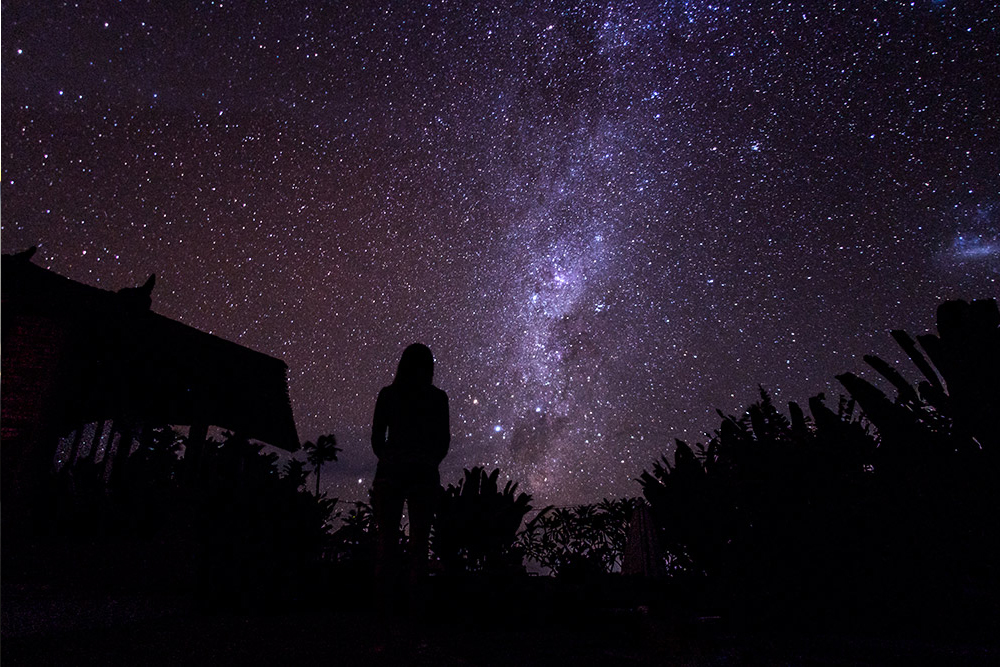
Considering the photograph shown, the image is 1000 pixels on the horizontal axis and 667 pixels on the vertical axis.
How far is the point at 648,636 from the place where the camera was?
316 centimetres

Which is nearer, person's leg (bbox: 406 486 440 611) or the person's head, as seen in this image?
→ person's leg (bbox: 406 486 440 611)

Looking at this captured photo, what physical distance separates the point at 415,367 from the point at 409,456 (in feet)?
1.97

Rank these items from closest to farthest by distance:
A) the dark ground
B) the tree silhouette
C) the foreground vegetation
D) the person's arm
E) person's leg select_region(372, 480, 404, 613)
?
1. the dark ground
2. person's leg select_region(372, 480, 404, 613)
3. the person's arm
4. the foreground vegetation
5. the tree silhouette

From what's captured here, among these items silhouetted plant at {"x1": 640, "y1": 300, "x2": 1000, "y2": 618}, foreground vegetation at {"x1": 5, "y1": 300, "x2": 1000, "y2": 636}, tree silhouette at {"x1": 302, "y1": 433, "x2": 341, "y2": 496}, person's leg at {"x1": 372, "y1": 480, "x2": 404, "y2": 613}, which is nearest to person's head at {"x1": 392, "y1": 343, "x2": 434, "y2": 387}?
person's leg at {"x1": 372, "y1": 480, "x2": 404, "y2": 613}

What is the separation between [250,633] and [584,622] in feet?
9.59

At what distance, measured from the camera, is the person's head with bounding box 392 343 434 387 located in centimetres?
357

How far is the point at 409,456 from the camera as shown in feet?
11.1

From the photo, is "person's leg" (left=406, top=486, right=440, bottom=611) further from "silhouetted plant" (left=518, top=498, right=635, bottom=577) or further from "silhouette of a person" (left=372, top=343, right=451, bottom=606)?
"silhouetted plant" (left=518, top=498, right=635, bottom=577)

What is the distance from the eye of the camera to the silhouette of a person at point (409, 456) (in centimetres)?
335

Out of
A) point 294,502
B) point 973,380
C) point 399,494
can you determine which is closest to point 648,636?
point 399,494

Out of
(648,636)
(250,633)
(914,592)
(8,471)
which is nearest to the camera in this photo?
(648,636)

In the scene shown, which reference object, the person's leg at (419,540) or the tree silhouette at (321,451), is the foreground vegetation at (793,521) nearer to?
the person's leg at (419,540)

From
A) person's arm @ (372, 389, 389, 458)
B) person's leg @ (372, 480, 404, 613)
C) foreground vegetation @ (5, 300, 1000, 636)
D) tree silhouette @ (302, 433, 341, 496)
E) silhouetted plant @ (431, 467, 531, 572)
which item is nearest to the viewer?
person's leg @ (372, 480, 404, 613)

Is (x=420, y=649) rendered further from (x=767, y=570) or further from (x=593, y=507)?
(x=593, y=507)
